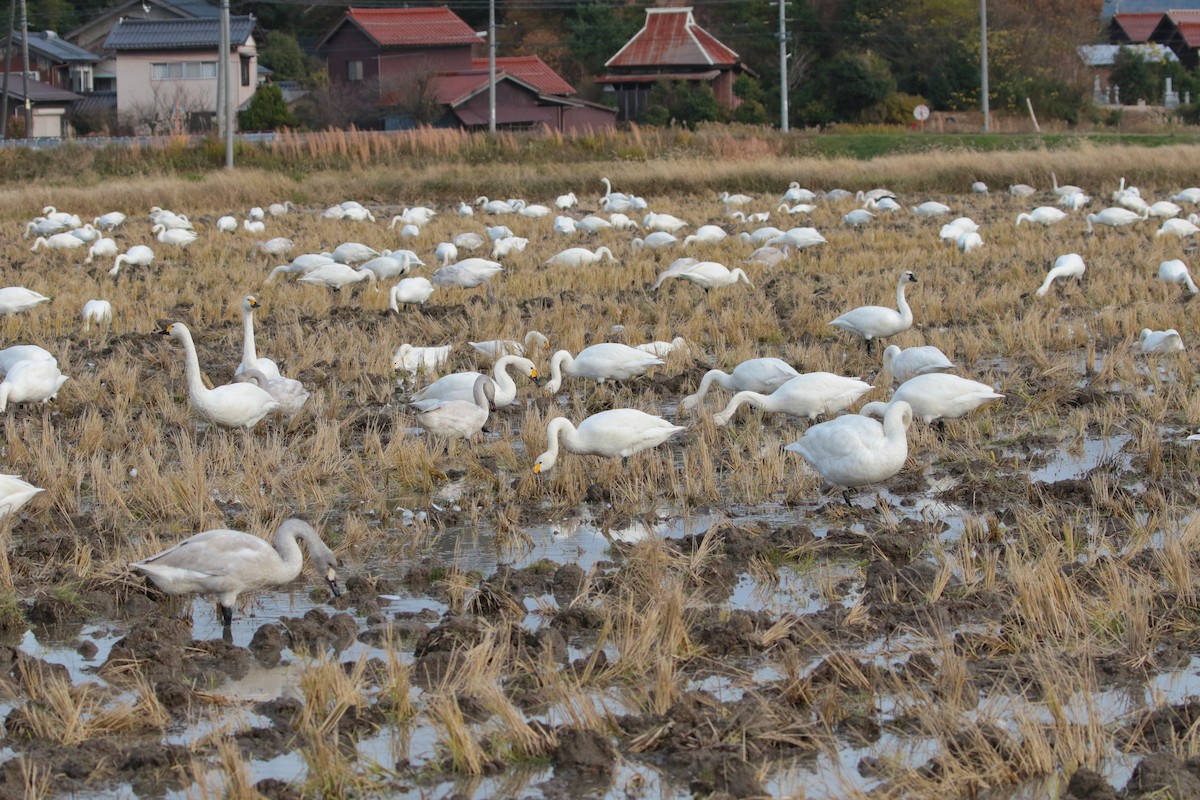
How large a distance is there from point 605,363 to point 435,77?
145 feet

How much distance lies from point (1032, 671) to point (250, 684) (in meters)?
2.56

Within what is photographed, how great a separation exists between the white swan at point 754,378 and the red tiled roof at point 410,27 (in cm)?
4744

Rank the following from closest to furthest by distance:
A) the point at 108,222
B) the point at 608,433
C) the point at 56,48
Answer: the point at 608,433, the point at 108,222, the point at 56,48

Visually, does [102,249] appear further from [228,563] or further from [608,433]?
[228,563]

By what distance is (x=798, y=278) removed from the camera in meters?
15.3

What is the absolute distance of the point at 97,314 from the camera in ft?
42.3

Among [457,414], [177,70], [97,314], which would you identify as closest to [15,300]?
[97,314]

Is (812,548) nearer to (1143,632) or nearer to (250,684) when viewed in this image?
(1143,632)

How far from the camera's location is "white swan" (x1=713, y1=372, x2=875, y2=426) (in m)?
8.06

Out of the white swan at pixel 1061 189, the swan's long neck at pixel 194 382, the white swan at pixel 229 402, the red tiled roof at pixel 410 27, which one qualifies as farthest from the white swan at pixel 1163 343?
the red tiled roof at pixel 410 27

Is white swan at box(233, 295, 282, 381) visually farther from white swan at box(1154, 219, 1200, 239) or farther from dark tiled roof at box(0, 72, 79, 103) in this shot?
dark tiled roof at box(0, 72, 79, 103)

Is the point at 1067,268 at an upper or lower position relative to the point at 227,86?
lower

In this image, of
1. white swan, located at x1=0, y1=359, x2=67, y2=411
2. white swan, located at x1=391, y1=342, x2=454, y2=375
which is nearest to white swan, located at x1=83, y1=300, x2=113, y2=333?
white swan, located at x1=0, y1=359, x2=67, y2=411

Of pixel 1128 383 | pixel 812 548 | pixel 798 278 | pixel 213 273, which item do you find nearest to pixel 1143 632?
pixel 812 548
